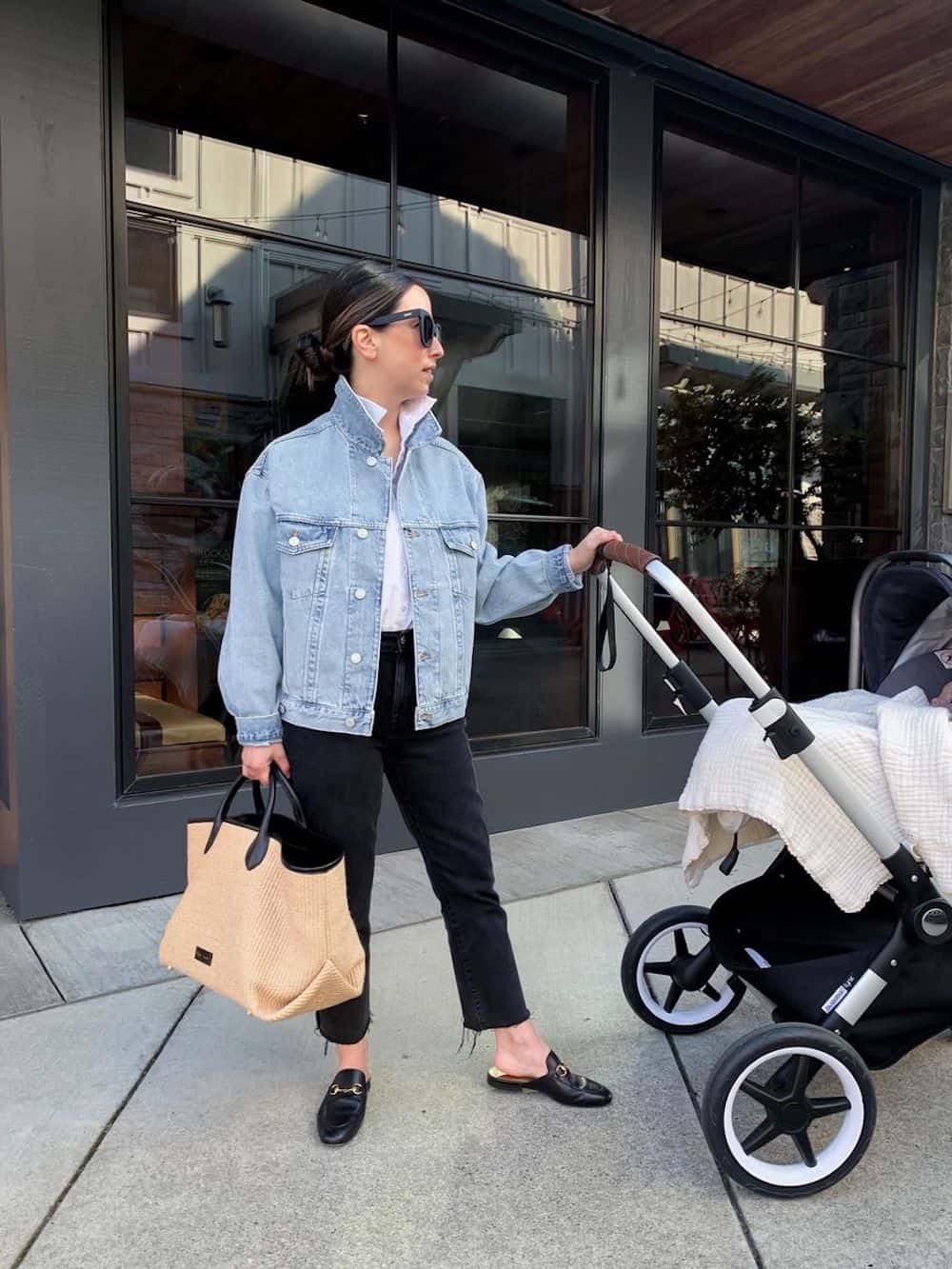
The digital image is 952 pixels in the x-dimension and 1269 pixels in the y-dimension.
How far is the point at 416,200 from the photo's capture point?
15.4ft

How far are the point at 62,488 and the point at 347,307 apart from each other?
1818mm

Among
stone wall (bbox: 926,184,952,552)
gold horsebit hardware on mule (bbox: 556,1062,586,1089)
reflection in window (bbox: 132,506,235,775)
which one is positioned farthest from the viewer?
stone wall (bbox: 926,184,952,552)

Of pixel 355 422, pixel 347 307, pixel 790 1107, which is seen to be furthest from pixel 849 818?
pixel 347 307

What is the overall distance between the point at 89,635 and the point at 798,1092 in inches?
109

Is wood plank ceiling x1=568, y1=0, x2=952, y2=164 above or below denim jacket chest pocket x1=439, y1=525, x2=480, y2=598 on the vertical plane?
above

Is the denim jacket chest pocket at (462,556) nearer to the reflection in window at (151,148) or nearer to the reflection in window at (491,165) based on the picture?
the reflection in window at (151,148)

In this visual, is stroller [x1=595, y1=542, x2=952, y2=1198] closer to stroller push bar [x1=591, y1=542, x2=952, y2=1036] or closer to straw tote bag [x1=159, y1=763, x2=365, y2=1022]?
stroller push bar [x1=591, y1=542, x2=952, y2=1036]

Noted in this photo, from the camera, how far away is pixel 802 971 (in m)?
2.30

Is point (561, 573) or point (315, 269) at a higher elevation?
point (315, 269)

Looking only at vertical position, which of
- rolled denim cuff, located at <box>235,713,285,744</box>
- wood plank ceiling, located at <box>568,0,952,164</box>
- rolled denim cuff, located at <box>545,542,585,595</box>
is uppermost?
wood plank ceiling, located at <box>568,0,952,164</box>

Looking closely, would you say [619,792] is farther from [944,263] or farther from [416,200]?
[944,263]

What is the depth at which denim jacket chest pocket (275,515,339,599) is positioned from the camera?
2.15 metres

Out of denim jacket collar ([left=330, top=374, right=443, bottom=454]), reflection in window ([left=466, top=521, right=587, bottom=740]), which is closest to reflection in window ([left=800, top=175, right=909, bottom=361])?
reflection in window ([left=466, top=521, right=587, bottom=740])

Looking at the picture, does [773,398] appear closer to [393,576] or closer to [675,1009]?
[675,1009]
